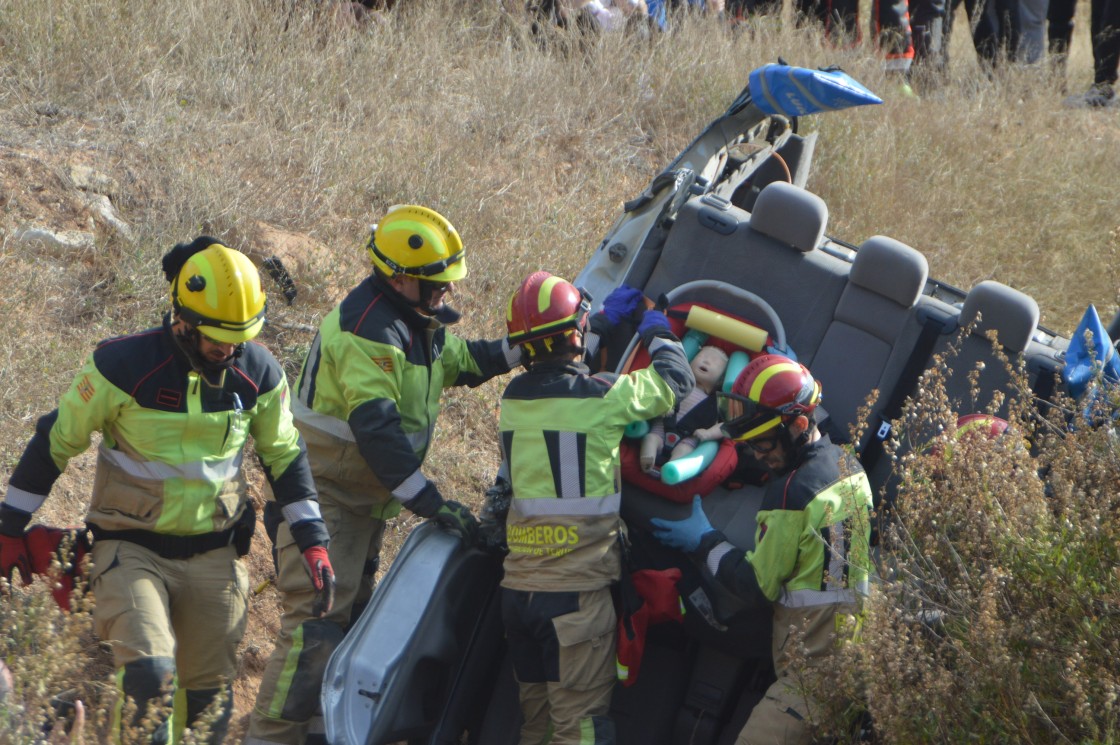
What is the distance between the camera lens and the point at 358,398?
4277 mm

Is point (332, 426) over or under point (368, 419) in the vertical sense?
under

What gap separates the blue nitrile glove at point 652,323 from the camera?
195 inches

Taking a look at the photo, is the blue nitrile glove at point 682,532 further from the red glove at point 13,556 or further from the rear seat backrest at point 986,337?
the red glove at point 13,556

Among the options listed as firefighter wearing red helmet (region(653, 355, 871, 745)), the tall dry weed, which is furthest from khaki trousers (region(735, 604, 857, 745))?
the tall dry weed

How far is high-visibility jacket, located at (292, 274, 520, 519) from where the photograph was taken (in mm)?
4270

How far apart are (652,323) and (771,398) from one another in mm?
1103

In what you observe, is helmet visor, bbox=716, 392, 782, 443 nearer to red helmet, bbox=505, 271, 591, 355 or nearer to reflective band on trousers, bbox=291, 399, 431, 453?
red helmet, bbox=505, 271, 591, 355

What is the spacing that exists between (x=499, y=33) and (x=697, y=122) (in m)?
1.84

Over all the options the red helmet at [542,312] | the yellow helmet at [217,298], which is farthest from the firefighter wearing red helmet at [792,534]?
the yellow helmet at [217,298]

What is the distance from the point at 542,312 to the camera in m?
4.21

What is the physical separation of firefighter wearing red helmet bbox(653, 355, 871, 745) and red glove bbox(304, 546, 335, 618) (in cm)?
134

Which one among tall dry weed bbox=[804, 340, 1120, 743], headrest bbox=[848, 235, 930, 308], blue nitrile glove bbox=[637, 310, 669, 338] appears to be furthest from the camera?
headrest bbox=[848, 235, 930, 308]

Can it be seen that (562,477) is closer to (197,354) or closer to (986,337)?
(197,354)

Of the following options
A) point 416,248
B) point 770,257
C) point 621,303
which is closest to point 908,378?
point 770,257
